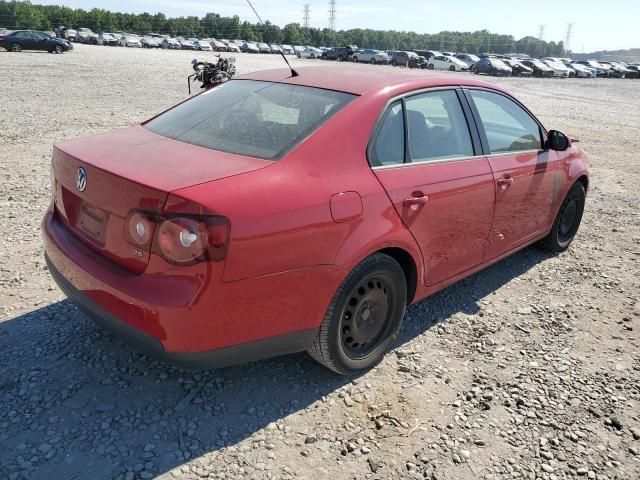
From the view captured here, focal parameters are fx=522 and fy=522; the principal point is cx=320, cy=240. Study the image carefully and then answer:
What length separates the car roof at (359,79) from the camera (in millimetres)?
3129

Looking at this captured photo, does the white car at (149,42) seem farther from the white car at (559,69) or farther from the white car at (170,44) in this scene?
the white car at (559,69)

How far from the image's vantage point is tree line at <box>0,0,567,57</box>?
88.1 m

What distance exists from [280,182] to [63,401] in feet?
5.30

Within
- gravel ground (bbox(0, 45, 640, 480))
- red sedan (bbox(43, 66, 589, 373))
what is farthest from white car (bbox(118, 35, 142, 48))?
red sedan (bbox(43, 66, 589, 373))

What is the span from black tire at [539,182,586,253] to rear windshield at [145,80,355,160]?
3028 millimetres

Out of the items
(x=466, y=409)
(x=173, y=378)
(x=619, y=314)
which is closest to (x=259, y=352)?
(x=173, y=378)

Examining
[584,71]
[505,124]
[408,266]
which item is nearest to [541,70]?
[584,71]

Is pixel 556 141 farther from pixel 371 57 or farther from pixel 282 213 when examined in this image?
pixel 371 57

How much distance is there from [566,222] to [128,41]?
66565mm

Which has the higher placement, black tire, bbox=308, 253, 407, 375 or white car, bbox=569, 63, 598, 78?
white car, bbox=569, 63, 598, 78

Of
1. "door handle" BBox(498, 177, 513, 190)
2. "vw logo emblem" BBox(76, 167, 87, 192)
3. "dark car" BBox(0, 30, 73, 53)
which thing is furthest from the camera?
"dark car" BBox(0, 30, 73, 53)

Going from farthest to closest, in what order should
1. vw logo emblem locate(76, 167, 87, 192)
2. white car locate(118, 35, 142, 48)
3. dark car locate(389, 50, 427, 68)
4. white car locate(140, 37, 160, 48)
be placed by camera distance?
white car locate(140, 37, 160, 48) → white car locate(118, 35, 142, 48) → dark car locate(389, 50, 427, 68) → vw logo emblem locate(76, 167, 87, 192)

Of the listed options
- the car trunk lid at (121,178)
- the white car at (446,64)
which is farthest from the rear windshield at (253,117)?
the white car at (446,64)

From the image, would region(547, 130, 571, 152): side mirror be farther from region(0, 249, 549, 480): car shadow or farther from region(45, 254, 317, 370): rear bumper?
region(45, 254, 317, 370): rear bumper
